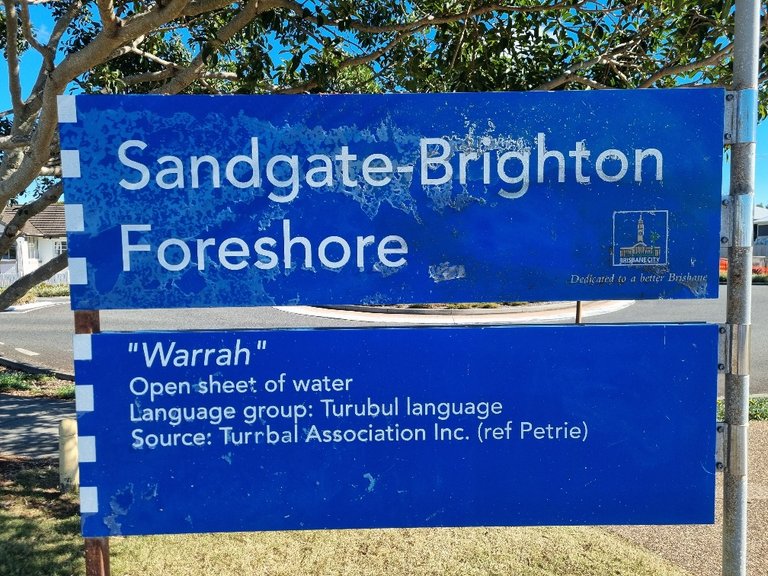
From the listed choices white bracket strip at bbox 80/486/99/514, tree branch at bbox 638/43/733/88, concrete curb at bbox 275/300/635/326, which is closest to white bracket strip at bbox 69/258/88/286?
white bracket strip at bbox 80/486/99/514

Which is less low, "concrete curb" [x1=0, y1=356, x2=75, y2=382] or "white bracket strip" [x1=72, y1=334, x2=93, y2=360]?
"white bracket strip" [x1=72, y1=334, x2=93, y2=360]

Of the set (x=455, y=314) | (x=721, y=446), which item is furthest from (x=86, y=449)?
(x=455, y=314)

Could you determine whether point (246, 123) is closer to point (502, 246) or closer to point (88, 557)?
point (502, 246)

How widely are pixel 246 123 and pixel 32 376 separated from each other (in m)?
9.00

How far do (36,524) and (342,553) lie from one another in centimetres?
220

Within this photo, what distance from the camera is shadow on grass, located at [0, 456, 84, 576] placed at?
3.63 metres

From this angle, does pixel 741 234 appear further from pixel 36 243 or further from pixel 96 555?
pixel 36 243

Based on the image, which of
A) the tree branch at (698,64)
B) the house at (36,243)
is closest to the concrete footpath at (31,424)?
the tree branch at (698,64)

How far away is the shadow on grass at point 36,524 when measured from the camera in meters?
3.63

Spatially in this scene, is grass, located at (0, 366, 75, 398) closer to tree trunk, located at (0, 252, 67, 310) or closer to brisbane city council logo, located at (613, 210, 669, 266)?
tree trunk, located at (0, 252, 67, 310)

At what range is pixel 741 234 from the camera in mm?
2480

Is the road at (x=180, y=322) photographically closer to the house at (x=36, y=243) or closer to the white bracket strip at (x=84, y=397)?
the white bracket strip at (x=84, y=397)

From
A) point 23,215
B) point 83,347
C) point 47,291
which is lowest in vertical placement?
point 47,291

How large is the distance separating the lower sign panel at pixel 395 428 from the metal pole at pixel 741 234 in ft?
0.29
